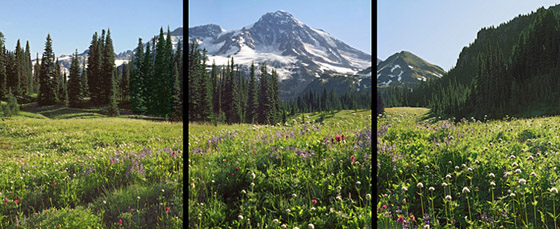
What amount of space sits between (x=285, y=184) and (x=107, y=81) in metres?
40.4

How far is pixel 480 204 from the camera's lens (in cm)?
272

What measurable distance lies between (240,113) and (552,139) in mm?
37589

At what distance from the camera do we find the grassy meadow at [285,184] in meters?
2.83

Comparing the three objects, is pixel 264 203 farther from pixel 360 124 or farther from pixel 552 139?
pixel 552 139

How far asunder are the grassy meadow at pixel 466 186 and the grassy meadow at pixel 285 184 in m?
0.29

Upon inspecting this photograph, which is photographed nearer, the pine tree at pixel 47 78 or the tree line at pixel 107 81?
the pine tree at pixel 47 78

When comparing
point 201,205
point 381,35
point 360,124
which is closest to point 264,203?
point 201,205

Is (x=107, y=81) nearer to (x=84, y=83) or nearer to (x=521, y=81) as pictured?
(x=84, y=83)

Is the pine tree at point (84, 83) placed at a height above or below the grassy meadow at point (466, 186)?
above

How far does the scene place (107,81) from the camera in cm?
3744

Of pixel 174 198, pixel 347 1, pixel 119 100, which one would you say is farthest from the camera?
pixel 119 100

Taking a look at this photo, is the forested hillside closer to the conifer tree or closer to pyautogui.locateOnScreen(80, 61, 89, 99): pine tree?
the conifer tree

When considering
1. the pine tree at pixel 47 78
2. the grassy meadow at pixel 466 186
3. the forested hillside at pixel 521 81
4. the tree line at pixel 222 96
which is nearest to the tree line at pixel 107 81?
the pine tree at pixel 47 78

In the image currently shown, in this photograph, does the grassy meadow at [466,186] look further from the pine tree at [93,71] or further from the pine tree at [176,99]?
the pine tree at [93,71]
